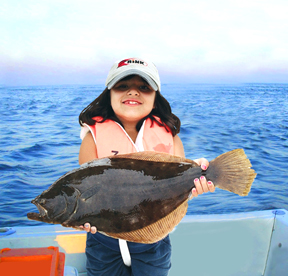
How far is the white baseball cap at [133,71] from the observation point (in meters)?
2.31

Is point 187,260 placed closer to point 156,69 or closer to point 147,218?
point 147,218

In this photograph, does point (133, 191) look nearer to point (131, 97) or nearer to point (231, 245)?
point (131, 97)

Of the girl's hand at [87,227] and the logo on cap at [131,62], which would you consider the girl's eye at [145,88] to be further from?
the girl's hand at [87,227]

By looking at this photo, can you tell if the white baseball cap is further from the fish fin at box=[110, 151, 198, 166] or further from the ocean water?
the ocean water

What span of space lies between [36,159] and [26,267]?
5.59 m

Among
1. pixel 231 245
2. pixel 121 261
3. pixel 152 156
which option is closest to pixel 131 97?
pixel 152 156

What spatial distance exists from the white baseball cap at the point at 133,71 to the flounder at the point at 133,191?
2.65 ft

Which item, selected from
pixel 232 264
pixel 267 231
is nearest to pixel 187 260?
pixel 232 264

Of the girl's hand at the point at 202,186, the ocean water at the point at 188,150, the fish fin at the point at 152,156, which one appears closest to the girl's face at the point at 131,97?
the fish fin at the point at 152,156

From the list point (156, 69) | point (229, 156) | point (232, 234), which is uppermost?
point (156, 69)

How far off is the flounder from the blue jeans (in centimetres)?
59

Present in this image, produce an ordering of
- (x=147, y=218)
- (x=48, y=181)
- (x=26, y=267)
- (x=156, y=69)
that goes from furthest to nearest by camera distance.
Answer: (x=48, y=181) < (x=156, y=69) < (x=26, y=267) < (x=147, y=218)

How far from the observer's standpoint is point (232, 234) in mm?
3555

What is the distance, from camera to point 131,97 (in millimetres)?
2430
